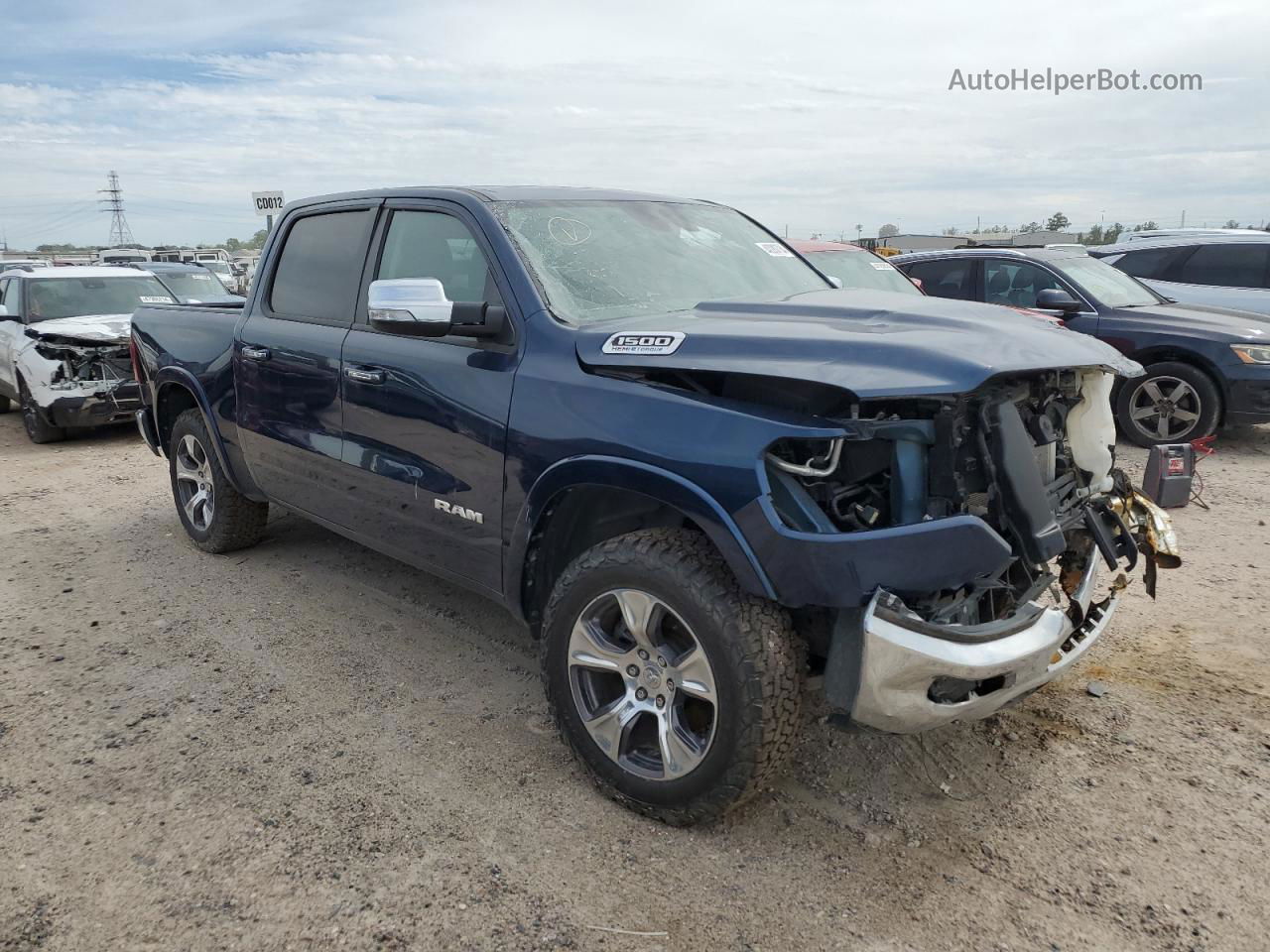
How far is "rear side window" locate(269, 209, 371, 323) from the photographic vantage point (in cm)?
409

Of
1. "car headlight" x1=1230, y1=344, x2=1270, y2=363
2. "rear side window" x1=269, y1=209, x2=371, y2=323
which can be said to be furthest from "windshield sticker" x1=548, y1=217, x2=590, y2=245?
Result: "car headlight" x1=1230, y1=344, x2=1270, y2=363

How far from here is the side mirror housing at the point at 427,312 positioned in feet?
10.2

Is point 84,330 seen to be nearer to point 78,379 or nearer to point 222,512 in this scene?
point 78,379

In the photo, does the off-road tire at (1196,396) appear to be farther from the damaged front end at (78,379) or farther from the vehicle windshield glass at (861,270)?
the damaged front end at (78,379)

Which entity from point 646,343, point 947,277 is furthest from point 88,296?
point 646,343

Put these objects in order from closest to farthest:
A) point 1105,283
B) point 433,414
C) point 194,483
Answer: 1. point 433,414
2. point 194,483
3. point 1105,283

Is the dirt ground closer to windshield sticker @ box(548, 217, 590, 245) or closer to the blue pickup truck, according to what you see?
the blue pickup truck

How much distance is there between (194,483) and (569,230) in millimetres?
3245

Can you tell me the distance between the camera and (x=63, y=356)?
9.08 m

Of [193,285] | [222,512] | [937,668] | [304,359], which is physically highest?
[304,359]

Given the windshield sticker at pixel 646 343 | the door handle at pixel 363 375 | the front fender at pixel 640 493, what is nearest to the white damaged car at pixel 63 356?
the door handle at pixel 363 375

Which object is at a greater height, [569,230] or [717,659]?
[569,230]

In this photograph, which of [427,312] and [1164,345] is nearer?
[427,312]

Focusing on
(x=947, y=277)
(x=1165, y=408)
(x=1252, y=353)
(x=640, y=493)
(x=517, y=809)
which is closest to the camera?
(x=640, y=493)
